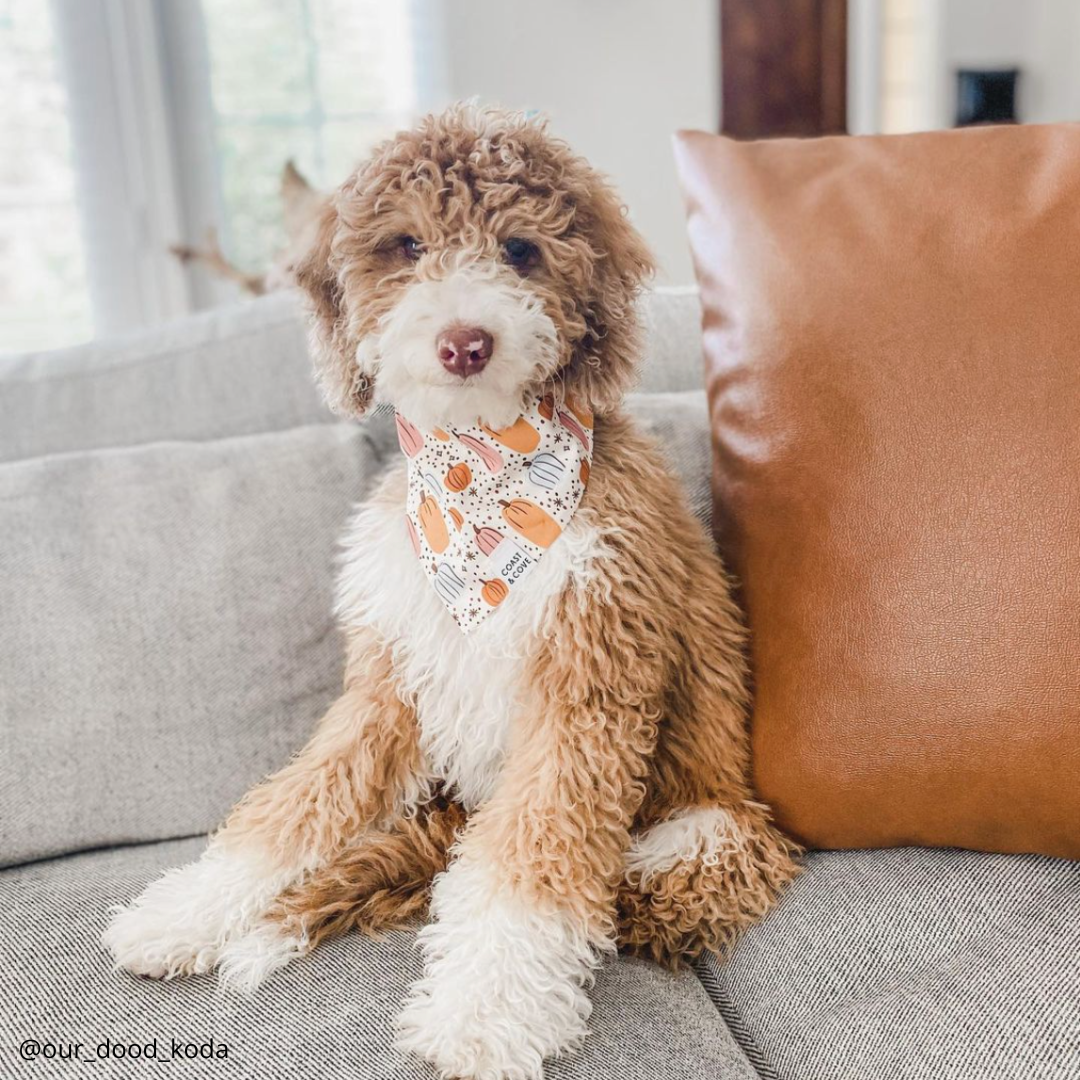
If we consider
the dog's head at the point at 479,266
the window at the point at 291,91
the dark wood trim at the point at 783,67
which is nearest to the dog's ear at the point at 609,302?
the dog's head at the point at 479,266

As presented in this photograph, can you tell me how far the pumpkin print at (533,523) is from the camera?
939 millimetres

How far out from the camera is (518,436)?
94 centimetres

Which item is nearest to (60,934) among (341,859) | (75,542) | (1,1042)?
(1,1042)

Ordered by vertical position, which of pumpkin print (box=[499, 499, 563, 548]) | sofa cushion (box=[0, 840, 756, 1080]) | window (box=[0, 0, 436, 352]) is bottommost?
sofa cushion (box=[0, 840, 756, 1080])

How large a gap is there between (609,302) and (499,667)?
343 millimetres

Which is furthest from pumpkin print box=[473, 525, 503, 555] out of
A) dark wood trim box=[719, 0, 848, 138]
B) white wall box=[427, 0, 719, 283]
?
dark wood trim box=[719, 0, 848, 138]

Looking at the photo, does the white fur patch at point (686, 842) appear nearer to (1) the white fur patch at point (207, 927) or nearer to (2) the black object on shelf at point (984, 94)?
(1) the white fur patch at point (207, 927)

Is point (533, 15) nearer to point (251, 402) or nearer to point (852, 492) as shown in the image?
point (251, 402)

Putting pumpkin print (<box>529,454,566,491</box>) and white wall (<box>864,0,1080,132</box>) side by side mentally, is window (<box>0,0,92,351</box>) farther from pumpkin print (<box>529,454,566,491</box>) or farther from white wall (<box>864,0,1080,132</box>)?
white wall (<box>864,0,1080,132</box>)

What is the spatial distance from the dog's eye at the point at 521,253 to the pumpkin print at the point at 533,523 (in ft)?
0.68

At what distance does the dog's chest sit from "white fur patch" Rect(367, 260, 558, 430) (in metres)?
0.16

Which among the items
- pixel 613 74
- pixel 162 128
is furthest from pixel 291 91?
pixel 613 74

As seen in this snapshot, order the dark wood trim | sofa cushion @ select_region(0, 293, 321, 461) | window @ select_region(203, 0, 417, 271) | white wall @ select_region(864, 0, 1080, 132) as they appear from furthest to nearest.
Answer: white wall @ select_region(864, 0, 1080, 132), the dark wood trim, window @ select_region(203, 0, 417, 271), sofa cushion @ select_region(0, 293, 321, 461)

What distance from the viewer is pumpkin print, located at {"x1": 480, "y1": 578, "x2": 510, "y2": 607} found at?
0.94 m
